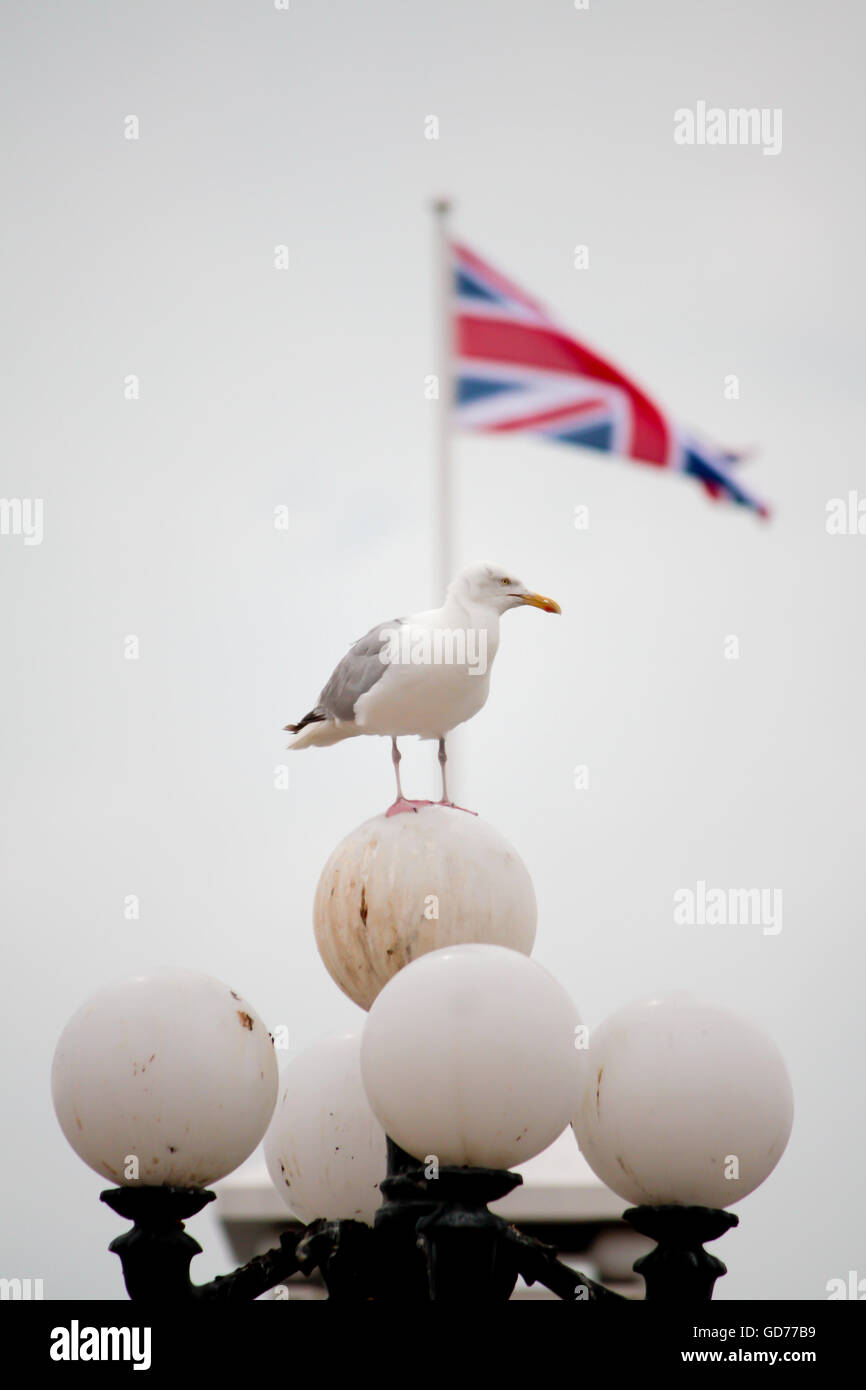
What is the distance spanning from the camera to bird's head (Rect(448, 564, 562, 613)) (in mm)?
6398

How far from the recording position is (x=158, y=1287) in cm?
507

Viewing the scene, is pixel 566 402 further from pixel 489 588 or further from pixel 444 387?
pixel 489 588

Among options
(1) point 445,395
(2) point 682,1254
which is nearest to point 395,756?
(2) point 682,1254

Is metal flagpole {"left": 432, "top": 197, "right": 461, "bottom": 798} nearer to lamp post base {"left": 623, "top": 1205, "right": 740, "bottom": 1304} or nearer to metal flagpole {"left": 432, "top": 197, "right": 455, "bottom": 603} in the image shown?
metal flagpole {"left": 432, "top": 197, "right": 455, "bottom": 603}

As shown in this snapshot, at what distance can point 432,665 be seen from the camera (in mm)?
6191

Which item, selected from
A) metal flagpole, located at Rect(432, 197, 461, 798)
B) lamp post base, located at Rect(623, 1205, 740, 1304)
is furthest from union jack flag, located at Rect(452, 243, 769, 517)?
lamp post base, located at Rect(623, 1205, 740, 1304)

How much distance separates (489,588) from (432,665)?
42cm

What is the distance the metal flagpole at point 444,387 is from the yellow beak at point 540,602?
6.65 metres

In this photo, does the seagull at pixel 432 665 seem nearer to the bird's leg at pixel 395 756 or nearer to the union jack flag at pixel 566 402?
the bird's leg at pixel 395 756

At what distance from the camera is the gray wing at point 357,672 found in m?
6.39

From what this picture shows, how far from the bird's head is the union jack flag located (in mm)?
8109

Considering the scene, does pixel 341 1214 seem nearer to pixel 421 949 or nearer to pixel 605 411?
pixel 421 949
